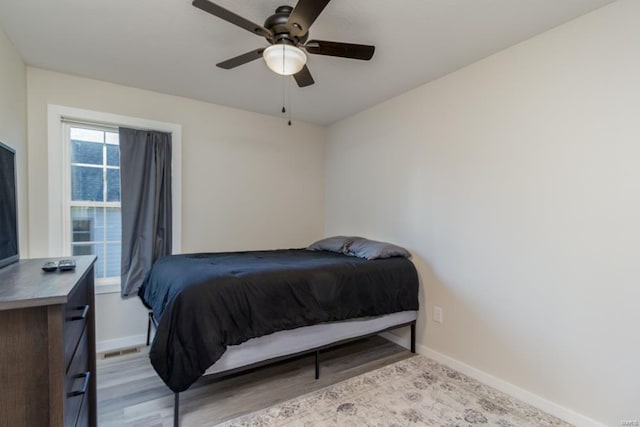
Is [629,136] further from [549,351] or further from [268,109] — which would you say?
[268,109]

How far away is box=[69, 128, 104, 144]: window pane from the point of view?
2.84m

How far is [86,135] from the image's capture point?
2893 mm

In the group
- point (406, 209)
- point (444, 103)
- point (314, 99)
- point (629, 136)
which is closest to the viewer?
point (629, 136)

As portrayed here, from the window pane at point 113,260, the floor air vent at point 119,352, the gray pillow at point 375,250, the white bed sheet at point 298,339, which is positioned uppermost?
the gray pillow at point 375,250

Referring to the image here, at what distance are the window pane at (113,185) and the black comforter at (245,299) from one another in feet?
2.90

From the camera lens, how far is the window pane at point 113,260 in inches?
117

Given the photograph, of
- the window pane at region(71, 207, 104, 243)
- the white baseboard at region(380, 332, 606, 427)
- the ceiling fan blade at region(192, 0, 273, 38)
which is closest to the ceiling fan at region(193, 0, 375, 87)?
the ceiling fan blade at region(192, 0, 273, 38)

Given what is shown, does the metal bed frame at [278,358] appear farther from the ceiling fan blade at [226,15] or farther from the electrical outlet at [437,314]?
the ceiling fan blade at [226,15]

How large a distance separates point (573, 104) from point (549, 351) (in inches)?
63.4

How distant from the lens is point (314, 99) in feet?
10.7

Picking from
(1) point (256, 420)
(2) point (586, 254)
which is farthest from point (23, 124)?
(2) point (586, 254)

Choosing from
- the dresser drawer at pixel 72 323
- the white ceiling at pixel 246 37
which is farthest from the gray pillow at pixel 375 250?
the dresser drawer at pixel 72 323

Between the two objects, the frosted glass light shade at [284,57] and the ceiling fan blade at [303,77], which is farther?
the ceiling fan blade at [303,77]

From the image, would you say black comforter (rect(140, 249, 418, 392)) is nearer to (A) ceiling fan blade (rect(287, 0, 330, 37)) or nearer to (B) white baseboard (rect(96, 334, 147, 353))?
(B) white baseboard (rect(96, 334, 147, 353))
